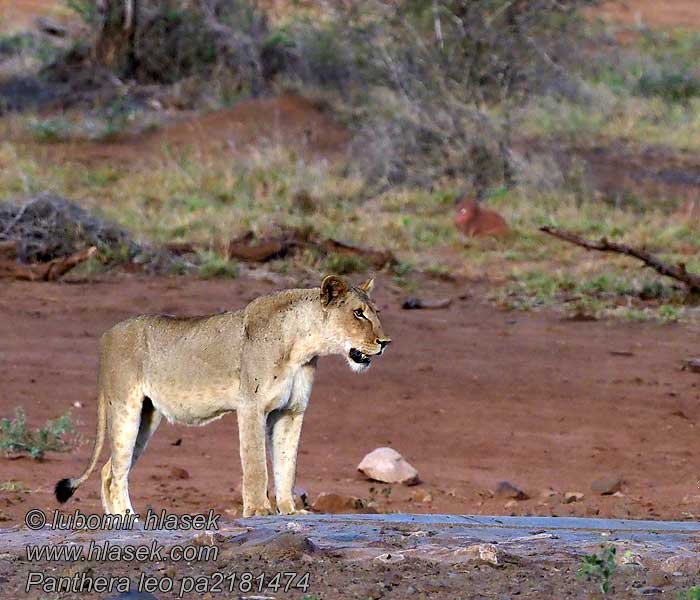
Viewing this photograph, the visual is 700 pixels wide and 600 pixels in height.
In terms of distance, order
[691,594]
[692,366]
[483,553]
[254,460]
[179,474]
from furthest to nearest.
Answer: [692,366]
[179,474]
[254,460]
[483,553]
[691,594]

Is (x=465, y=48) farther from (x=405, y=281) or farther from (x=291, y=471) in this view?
(x=291, y=471)

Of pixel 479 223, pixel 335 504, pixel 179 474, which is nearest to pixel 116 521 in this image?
pixel 335 504

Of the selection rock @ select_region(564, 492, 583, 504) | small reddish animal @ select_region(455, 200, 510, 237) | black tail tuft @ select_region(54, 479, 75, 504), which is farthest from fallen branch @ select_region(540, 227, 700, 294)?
black tail tuft @ select_region(54, 479, 75, 504)

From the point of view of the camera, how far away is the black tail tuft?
22.5 ft

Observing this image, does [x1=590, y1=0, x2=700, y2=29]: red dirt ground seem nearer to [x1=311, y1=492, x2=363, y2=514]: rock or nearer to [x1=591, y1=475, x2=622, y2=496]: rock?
[x1=591, y1=475, x2=622, y2=496]: rock

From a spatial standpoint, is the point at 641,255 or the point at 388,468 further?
the point at 641,255

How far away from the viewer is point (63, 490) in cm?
688

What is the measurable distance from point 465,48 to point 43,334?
921 centimetres

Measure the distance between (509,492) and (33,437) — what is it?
2762mm

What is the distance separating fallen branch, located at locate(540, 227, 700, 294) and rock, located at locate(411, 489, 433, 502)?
4.02 m

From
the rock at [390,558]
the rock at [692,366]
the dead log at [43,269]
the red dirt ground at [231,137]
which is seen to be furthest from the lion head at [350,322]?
the red dirt ground at [231,137]

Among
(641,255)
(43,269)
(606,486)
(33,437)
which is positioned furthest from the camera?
(43,269)

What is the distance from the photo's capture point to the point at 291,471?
658cm

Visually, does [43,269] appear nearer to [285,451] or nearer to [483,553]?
[285,451]
